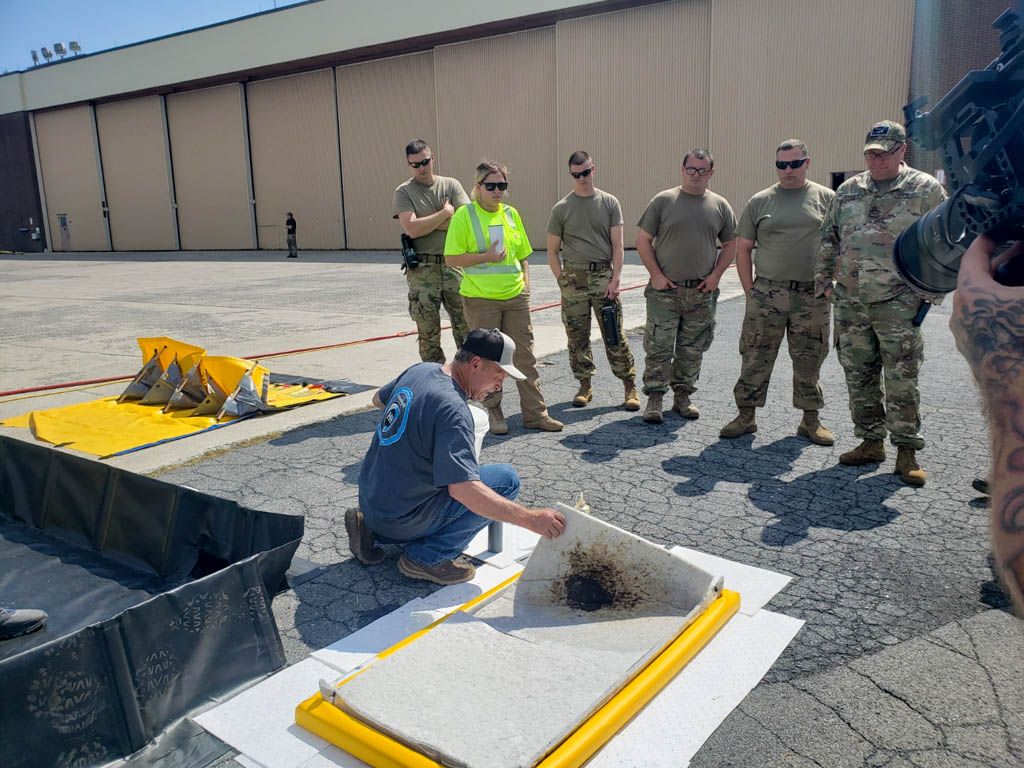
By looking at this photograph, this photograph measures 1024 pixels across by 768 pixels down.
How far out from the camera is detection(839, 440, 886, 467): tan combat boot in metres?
4.54

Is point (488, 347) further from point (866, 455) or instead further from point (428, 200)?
point (428, 200)

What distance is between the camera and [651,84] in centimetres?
2236

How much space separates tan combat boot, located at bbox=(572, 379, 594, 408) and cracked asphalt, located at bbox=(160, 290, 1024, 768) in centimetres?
7

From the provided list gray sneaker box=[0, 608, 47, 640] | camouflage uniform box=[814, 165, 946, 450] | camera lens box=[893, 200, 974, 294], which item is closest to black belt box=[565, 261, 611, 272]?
camouflage uniform box=[814, 165, 946, 450]

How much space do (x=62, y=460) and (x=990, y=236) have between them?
13.0 feet

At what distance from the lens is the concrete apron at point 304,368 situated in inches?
207

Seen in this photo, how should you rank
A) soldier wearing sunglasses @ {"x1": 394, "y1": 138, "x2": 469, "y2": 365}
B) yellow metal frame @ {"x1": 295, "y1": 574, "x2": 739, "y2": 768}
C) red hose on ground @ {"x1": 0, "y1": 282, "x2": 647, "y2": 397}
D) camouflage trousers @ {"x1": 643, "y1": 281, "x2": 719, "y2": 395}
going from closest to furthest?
yellow metal frame @ {"x1": 295, "y1": 574, "x2": 739, "y2": 768} → camouflage trousers @ {"x1": 643, "y1": 281, "x2": 719, "y2": 395} → soldier wearing sunglasses @ {"x1": 394, "y1": 138, "x2": 469, "y2": 365} → red hose on ground @ {"x1": 0, "y1": 282, "x2": 647, "y2": 397}

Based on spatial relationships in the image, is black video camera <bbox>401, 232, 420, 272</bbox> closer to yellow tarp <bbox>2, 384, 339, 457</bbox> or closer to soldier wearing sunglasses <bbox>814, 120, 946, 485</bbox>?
yellow tarp <bbox>2, 384, 339, 457</bbox>

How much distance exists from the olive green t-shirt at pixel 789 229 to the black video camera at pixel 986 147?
2.89 metres

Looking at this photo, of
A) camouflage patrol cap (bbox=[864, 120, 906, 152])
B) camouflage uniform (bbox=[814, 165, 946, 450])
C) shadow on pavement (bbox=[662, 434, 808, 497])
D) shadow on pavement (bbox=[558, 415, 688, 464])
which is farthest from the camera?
shadow on pavement (bbox=[558, 415, 688, 464])

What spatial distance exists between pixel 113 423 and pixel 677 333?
166 inches

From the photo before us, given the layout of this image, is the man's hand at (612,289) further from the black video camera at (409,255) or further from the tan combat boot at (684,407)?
the black video camera at (409,255)

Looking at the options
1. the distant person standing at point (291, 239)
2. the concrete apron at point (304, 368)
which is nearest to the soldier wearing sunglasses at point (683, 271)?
the concrete apron at point (304, 368)

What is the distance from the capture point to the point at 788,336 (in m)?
5.07
